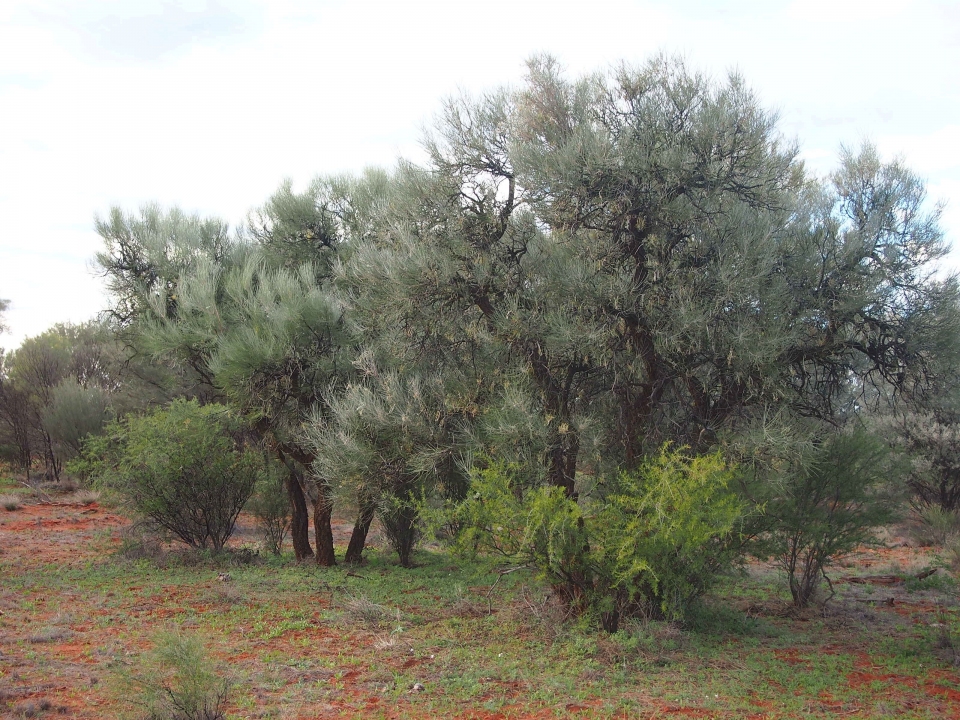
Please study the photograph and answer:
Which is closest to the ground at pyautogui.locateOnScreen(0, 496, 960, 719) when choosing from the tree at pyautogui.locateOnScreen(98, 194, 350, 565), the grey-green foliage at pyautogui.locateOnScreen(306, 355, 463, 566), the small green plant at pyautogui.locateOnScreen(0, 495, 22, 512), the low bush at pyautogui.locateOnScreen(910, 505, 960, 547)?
the grey-green foliage at pyautogui.locateOnScreen(306, 355, 463, 566)

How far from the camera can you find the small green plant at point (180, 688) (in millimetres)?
5406

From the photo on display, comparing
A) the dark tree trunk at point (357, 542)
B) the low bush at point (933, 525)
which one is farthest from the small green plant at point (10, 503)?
the low bush at point (933, 525)

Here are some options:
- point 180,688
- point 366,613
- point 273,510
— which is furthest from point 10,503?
point 180,688

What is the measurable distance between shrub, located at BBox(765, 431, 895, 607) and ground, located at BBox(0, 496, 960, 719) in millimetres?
761

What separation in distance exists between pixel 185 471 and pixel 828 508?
994 cm

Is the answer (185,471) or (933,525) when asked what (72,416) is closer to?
(185,471)

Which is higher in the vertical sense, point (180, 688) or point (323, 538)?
point (323, 538)

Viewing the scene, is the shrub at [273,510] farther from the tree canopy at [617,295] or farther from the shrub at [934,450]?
the shrub at [934,450]

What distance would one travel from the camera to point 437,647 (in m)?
8.20

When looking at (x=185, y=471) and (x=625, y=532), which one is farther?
(x=185, y=471)

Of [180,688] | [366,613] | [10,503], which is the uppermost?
[10,503]

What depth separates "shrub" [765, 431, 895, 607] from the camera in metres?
9.97

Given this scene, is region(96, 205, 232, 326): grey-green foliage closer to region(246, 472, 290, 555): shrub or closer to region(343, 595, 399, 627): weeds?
region(246, 472, 290, 555): shrub

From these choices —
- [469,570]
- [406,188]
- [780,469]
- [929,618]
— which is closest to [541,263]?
[406,188]
